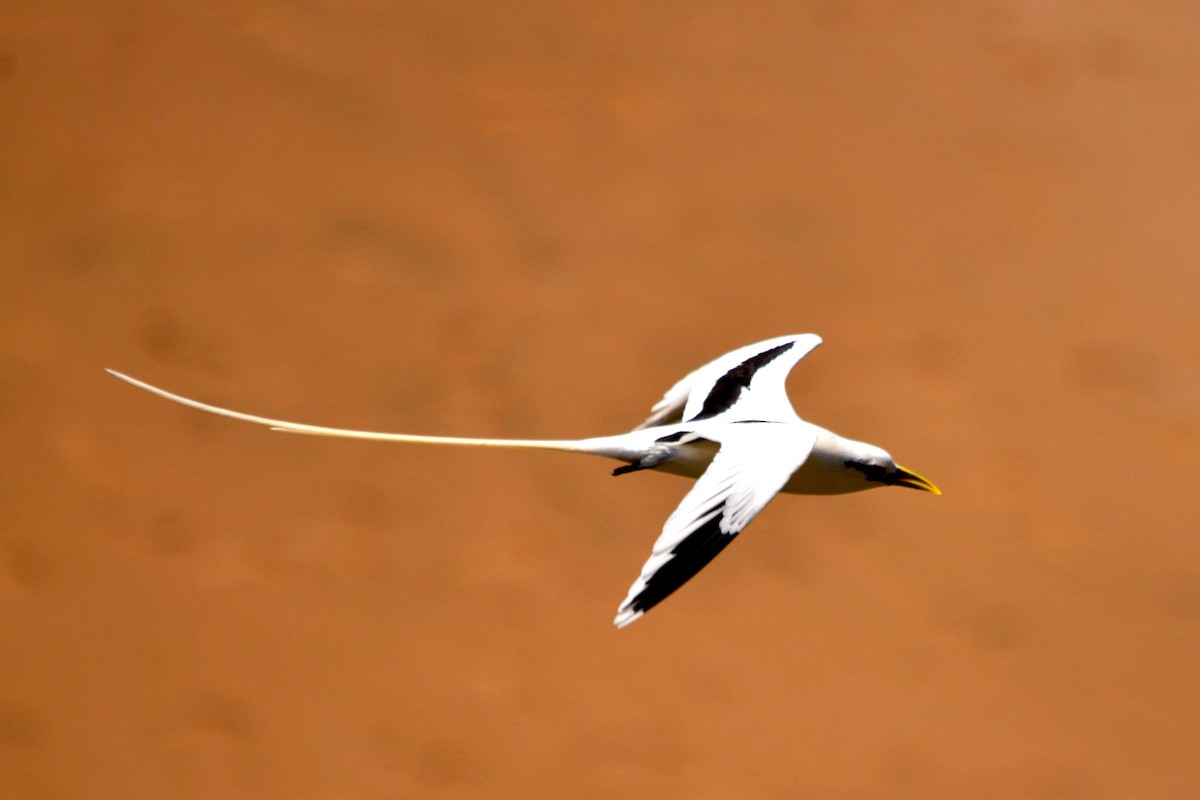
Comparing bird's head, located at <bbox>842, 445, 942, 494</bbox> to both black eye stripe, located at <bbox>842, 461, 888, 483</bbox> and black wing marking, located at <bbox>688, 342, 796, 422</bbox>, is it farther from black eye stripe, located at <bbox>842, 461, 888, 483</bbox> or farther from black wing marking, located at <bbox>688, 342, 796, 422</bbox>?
black wing marking, located at <bbox>688, 342, 796, 422</bbox>

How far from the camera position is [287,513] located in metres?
3.18

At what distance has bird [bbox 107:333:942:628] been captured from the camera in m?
1.39

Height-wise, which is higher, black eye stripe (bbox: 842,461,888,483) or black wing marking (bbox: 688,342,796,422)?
black wing marking (bbox: 688,342,796,422)

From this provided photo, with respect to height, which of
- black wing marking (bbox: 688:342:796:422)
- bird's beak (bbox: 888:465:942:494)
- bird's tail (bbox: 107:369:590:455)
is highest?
black wing marking (bbox: 688:342:796:422)

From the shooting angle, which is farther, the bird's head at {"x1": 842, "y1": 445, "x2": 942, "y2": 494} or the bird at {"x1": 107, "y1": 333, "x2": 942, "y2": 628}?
the bird's head at {"x1": 842, "y1": 445, "x2": 942, "y2": 494}

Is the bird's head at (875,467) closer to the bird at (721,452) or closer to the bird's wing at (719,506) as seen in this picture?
the bird at (721,452)

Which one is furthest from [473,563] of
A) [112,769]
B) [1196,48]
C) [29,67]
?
[1196,48]

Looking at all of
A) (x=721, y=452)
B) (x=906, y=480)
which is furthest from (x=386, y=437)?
(x=906, y=480)

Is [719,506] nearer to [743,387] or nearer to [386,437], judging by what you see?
[386,437]

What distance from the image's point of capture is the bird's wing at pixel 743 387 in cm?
196

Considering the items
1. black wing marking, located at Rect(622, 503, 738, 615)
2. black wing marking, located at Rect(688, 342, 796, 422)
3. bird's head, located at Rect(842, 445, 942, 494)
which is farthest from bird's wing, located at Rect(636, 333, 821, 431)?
black wing marking, located at Rect(622, 503, 738, 615)

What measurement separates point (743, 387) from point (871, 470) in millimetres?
264

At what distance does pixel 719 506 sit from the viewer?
4.74 feet

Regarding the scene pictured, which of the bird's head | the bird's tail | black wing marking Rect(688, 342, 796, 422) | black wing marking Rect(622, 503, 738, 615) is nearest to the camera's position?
black wing marking Rect(622, 503, 738, 615)
